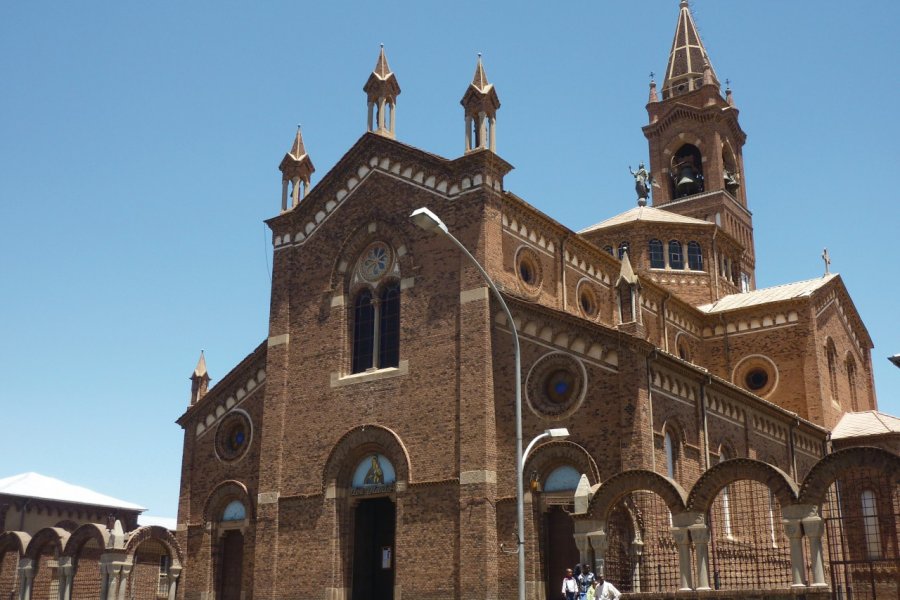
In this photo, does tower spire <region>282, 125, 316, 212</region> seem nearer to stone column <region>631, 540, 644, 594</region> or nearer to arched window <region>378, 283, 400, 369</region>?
arched window <region>378, 283, 400, 369</region>

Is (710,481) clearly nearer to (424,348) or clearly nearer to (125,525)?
(424,348)

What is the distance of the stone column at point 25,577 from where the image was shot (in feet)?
113

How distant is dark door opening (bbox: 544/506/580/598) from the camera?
2659cm

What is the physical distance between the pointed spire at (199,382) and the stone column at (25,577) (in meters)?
7.97

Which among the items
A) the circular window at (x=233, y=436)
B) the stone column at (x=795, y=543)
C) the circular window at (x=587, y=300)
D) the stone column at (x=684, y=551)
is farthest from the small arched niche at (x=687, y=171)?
the stone column at (x=795, y=543)

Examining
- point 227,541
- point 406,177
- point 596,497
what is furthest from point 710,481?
point 227,541

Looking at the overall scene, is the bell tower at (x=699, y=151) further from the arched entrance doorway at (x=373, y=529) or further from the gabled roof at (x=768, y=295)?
the arched entrance doorway at (x=373, y=529)

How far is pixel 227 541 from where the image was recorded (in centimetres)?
3400

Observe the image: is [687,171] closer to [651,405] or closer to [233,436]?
[651,405]

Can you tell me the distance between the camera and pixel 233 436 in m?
35.0

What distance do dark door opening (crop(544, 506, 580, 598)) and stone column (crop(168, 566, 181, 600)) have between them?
13479 millimetres

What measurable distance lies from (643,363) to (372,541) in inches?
425

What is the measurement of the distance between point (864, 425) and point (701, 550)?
897 inches

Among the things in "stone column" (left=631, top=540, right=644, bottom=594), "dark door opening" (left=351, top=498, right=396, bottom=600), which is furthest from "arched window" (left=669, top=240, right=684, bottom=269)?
"stone column" (left=631, top=540, right=644, bottom=594)
